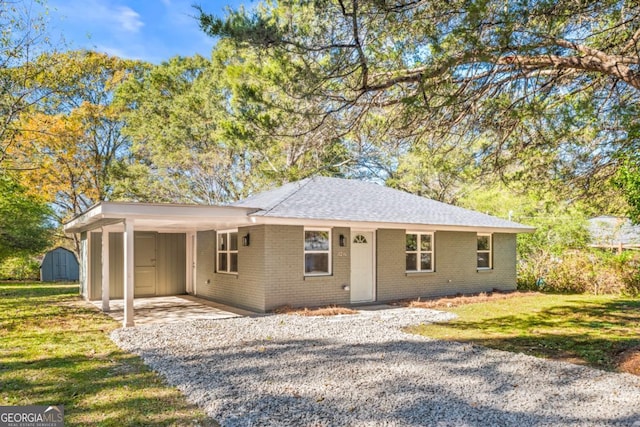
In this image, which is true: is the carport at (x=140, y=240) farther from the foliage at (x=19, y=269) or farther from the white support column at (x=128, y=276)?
the foliage at (x=19, y=269)

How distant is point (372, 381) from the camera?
5250mm

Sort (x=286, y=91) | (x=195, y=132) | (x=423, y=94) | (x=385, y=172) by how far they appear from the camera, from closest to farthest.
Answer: (x=423, y=94), (x=286, y=91), (x=195, y=132), (x=385, y=172)

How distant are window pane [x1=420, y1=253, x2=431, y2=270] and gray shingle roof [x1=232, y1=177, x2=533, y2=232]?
1.21 metres

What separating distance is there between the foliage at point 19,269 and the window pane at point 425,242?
22.8 meters

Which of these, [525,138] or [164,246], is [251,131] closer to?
[525,138]

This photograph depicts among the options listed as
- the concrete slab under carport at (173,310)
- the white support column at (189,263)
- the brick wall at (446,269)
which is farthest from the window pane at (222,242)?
the brick wall at (446,269)

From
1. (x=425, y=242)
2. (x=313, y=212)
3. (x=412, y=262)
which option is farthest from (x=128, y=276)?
(x=425, y=242)

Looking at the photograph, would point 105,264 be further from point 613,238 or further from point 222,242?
point 613,238

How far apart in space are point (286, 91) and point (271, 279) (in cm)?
542

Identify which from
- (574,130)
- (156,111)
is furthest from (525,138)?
(156,111)

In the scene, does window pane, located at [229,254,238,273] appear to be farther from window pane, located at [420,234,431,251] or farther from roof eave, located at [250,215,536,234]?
window pane, located at [420,234,431,251]

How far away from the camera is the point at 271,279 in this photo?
35.3 ft

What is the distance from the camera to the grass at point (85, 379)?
4223 millimetres

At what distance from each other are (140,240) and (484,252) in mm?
11645
